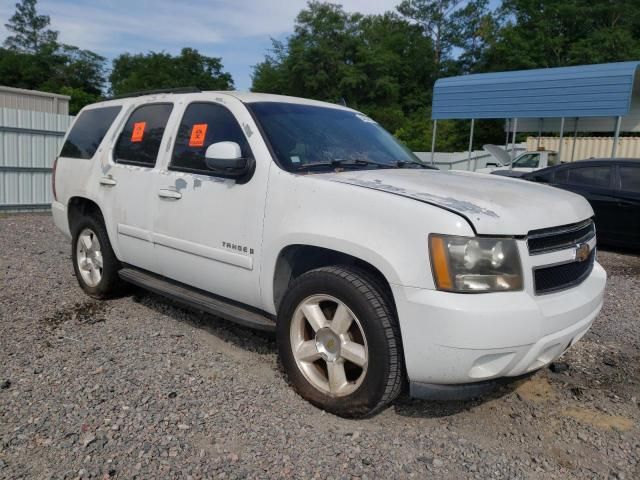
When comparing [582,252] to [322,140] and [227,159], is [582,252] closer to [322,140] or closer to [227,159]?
[322,140]

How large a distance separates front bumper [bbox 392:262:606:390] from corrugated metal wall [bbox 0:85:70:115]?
56.4ft

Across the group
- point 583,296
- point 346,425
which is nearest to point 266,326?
point 346,425

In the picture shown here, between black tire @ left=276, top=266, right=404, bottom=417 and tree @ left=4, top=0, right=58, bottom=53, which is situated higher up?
tree @ left=4, top=0, right=58, bottom=53

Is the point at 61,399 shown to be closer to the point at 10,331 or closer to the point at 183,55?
the point at 10,331

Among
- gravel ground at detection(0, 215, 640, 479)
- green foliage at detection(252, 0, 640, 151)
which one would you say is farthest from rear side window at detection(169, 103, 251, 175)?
green foliage at detection(252, 0, 640, 151)

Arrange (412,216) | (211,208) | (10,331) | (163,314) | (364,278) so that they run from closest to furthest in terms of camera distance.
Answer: (412,216) < (364,278) < (211,208) < (10,331) < (163,314)

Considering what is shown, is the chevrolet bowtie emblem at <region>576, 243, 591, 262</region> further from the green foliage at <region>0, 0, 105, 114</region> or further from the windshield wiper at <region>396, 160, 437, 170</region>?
the green foliage at <region>0, 0, 105, 114</region>

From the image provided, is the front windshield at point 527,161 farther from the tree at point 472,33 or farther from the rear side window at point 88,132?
the tree at point 472,33

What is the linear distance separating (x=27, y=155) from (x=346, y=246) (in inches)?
427

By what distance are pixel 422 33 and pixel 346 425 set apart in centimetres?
5755

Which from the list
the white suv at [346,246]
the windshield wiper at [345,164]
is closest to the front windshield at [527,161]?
the white suv at [346,246]

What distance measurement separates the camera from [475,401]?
3.25 meters

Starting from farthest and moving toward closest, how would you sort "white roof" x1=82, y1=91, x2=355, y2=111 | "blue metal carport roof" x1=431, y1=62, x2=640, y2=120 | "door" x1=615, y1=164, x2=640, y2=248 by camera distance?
1. "blue metal carport roof" x1=431, y1=62, x2=640, y2=120
2. "door" x1=615, y1=164, x2=640, y2=248
3. "white roof" x1=82, y1=91, x2=355, y2=111

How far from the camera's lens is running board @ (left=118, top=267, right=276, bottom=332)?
337 cm
